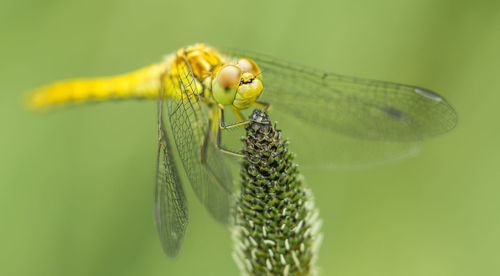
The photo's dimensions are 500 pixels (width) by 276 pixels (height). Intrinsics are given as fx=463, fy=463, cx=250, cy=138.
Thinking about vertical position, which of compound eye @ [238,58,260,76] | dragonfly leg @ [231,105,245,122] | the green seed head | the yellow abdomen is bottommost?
the green seed head

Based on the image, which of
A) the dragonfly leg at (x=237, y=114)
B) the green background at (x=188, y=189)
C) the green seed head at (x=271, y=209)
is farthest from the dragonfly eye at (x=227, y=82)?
the green background at (x=188, y=189)

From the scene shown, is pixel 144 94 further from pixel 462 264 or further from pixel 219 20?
pixel 462 264

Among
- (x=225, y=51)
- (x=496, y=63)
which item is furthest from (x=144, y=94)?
(x=496, y=63)

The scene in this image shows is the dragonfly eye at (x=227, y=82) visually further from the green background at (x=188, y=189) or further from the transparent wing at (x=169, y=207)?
the green background at (x=188, y=189)

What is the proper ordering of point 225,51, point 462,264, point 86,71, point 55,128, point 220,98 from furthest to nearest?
1. point 86,71
2. point 55,128
3. point 462,264
4. point 225,51
5. point 220,98

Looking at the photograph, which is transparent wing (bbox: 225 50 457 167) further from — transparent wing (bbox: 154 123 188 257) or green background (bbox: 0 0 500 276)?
transparent wing (bbox: 154 123 188 257)

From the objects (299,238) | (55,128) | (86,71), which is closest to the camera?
(299,238)

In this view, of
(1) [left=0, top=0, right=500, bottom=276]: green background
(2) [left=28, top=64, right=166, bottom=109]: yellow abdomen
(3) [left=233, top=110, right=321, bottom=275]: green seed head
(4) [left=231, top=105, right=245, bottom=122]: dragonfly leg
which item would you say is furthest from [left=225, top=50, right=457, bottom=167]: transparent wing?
(3) [left=233, top=110, right=321, bottom=275]: green seed head
